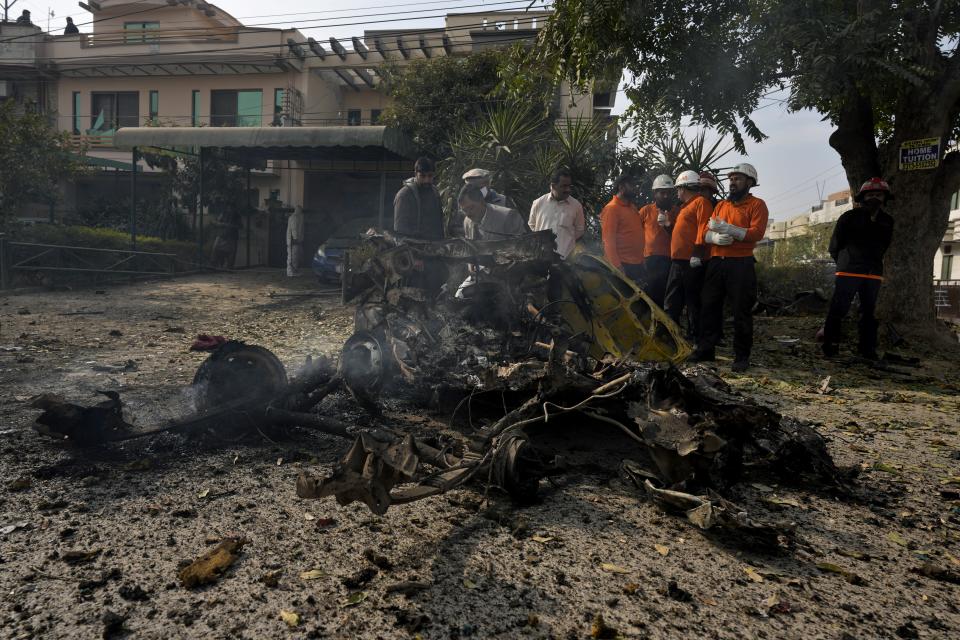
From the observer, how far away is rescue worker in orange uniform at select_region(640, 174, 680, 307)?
750 cm

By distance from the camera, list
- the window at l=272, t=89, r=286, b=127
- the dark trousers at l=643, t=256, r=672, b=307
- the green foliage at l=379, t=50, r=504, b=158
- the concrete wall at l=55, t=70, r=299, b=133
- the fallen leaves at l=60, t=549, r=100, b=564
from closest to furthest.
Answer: the fallen leaves at l=60, t=549, r=100, b=564 < the dark trousers at l=643, t=256, r=672, b=307 < the green foliage at l=379, t=50, r=504, b=158 < the window at l=272, t=89, r=286, b=127 < the concrete wall at l=55, t=70, r=299, b=133

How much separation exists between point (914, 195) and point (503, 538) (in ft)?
26.9

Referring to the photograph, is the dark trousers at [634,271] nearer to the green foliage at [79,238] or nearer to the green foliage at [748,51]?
the green foliage at [748,51]

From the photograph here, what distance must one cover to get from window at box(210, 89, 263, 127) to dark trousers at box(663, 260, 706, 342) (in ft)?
73.6

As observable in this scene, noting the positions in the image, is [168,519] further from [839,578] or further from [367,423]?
[839,578]

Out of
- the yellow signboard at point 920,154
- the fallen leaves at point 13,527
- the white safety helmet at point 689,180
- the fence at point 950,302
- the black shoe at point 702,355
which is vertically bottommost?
the fallen leaves at point 13,527

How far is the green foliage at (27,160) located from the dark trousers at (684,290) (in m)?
14.1

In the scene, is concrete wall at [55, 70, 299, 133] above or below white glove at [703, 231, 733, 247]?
above

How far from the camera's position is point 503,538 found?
2.69 m

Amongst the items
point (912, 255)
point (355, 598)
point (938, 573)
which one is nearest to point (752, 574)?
point (938, 573)

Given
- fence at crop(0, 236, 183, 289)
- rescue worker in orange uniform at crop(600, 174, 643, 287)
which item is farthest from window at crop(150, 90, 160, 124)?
rescue worker in orange uniform at crop(600, 174, 643, 287)

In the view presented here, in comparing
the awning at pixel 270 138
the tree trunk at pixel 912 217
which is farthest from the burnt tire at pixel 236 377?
the awning at pixel 270 138

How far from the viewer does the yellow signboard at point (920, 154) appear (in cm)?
779

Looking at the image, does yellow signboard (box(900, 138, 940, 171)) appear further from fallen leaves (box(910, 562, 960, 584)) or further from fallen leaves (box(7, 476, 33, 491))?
fallen leaves (box(7, 476, 33, 491))
